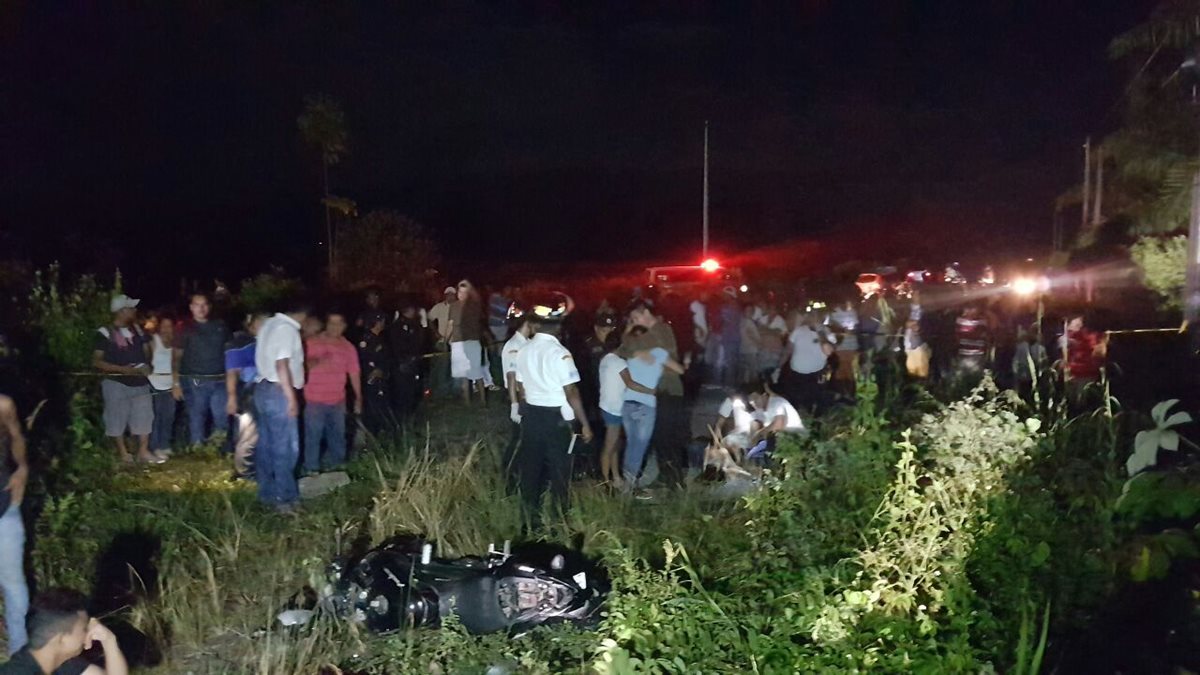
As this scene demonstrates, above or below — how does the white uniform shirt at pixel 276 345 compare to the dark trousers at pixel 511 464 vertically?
above

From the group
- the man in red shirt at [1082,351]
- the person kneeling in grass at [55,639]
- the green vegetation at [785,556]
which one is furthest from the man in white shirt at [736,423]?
the person kneeling in grass at [55,639]

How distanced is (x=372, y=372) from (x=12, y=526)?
595 cm

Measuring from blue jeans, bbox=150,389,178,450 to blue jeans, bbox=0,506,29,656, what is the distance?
5.53m

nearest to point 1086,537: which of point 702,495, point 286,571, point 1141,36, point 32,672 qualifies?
point 702,495

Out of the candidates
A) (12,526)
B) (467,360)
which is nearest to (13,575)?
(12,526)

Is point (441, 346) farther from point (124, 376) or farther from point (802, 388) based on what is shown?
point (802, 388)

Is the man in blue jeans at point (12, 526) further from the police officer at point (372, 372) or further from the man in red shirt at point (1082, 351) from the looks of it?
the man in red shirt at point (1082, 351)

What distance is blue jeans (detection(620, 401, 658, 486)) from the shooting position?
852 cm

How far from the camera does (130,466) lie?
988 centimetres

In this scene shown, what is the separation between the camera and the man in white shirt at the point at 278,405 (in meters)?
7.71

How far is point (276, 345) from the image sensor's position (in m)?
7.66

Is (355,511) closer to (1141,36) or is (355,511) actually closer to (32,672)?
(32,672)

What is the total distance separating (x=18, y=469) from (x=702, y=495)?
4301mm

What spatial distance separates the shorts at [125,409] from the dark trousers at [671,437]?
484 cm
